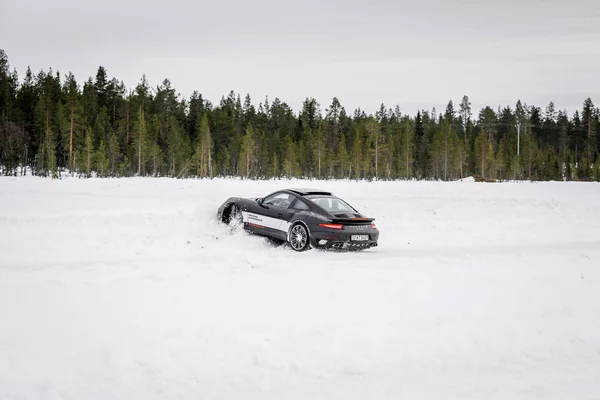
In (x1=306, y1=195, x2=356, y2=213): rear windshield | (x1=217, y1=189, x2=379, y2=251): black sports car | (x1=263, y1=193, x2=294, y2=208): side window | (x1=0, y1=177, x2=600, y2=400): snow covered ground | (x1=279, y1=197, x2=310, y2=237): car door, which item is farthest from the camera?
(x1=263, y1=193, x2=294, y2=208): side window

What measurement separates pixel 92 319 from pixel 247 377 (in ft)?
7.53

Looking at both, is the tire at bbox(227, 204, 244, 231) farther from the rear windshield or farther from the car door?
the rear windshield

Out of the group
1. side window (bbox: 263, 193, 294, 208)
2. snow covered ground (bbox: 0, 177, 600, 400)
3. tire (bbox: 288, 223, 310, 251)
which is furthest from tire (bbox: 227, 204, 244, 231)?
tire (bbox: 288, 223, 310, 251)

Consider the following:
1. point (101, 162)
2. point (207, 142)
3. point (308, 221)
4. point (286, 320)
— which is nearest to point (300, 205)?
point (308, 221)

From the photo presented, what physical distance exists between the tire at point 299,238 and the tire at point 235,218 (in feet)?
6.58

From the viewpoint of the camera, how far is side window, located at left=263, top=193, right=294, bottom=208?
40.8ft

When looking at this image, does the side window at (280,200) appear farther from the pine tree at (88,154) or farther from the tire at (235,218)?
the pine tree at (88,154)

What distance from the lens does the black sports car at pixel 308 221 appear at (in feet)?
37.4

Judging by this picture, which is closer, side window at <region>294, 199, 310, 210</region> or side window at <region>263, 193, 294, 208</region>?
side window at <region>294, 199, 310, 210</region>

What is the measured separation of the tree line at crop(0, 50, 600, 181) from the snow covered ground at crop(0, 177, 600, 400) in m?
43.4

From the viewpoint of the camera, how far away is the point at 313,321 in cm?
606

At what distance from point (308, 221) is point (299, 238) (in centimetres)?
48

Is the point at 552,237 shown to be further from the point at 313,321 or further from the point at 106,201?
the point at 106,201

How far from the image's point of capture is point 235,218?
1353cm
